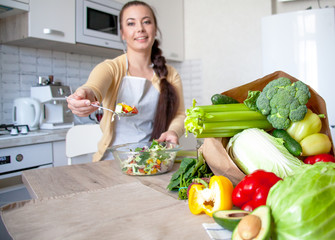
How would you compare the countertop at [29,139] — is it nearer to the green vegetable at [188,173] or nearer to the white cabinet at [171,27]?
the green vegetable at [188,173]

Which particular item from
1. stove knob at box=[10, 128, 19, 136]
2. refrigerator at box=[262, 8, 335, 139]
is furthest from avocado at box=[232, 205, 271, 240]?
refrigerator at box=[262, 8, 335, 139]

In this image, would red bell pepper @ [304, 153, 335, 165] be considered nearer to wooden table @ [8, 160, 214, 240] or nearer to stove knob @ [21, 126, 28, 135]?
wooden table @ [8, 160, 214, 240]

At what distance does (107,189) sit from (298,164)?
1.65 feet

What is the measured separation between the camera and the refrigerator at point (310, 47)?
2.36 metres

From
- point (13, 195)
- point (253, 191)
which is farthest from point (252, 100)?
point (13, 195)

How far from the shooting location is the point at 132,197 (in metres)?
0.74

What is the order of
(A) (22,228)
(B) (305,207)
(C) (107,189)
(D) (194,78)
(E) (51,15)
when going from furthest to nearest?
(D) (194,78), (E) (51,15), (C) (107,189), (A) (22,228), (B) (305,207)

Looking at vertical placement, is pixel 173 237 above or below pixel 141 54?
below

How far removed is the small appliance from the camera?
2241 millimetres

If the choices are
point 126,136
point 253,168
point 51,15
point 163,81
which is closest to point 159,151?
point 253,168

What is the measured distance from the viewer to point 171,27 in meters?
3.39

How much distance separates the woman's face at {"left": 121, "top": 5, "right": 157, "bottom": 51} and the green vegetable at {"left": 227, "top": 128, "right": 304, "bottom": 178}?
1.03m

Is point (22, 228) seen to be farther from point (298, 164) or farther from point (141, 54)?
point (141, 54)

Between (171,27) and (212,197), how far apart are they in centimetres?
305
